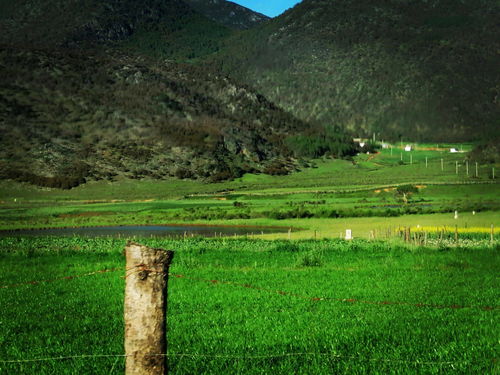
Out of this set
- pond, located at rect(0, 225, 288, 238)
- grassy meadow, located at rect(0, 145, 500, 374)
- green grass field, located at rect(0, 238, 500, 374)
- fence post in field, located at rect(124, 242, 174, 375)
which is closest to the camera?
fence post in field, located at rect(124, 242, 174, 375)

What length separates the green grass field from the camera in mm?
12312

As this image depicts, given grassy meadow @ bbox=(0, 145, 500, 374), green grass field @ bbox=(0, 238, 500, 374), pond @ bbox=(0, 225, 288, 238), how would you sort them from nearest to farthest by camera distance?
green grass field @ bbox=(0, 238, 500, 374)
grassy meadow @ bbox=(0, 145, 500, 374)
pond @ bbox=(0, 225, 288, 238)

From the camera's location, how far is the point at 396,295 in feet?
71.1

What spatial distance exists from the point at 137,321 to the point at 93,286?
62.2 ft

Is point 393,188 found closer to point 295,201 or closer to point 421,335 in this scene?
point 295,201

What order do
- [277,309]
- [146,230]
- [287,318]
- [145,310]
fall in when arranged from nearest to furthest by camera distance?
[145,310] → [287,318] → [277,309] → [146,230]

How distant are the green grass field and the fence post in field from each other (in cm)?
334

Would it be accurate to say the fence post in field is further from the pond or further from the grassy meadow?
the pond

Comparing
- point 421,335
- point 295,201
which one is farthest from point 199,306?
point 295,201

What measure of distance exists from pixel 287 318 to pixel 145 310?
10143mm

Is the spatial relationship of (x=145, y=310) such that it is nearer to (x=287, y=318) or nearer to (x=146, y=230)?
(x=287, y=318)

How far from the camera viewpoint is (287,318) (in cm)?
1745

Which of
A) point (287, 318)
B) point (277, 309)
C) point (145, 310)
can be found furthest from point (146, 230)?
point (145, 310)

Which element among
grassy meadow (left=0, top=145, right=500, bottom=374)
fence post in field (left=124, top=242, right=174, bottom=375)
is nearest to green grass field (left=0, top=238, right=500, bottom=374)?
grassy meadow (left=0, top=145, right=500, bottom=374)
